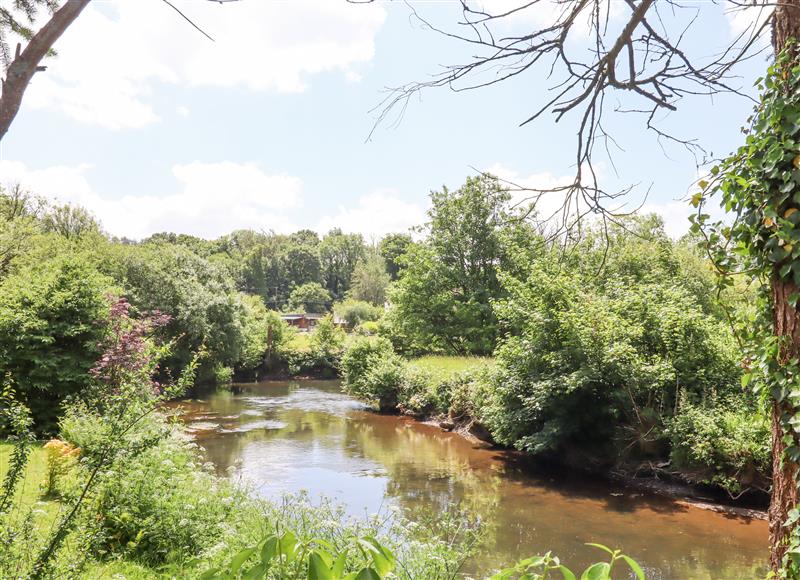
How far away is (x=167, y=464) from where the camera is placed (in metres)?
6.41

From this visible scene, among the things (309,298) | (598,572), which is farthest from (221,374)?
(309,298)

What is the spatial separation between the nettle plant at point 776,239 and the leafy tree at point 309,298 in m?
70.4

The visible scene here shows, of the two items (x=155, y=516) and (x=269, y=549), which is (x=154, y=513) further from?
(x=269, y=549)

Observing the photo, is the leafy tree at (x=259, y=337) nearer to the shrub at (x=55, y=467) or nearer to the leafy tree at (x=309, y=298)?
the shrub at (x=55, y=467)

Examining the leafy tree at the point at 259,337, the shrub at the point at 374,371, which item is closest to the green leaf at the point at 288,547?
the shrub at the point at 374,371

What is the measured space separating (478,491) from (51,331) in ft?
32.7

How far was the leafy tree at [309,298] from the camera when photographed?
2857 inches

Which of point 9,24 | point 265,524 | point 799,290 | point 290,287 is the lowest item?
point 265,524

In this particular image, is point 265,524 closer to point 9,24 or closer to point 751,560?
point 9,24

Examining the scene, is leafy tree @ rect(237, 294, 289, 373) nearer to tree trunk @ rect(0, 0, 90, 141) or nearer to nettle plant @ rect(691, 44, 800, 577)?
tree trunk @ rect(0, 0, 90, 141)

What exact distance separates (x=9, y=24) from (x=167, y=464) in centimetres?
510

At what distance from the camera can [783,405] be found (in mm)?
2568

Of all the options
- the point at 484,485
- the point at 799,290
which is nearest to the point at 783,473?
the point at 799,290

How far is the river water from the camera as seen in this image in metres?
7.68
